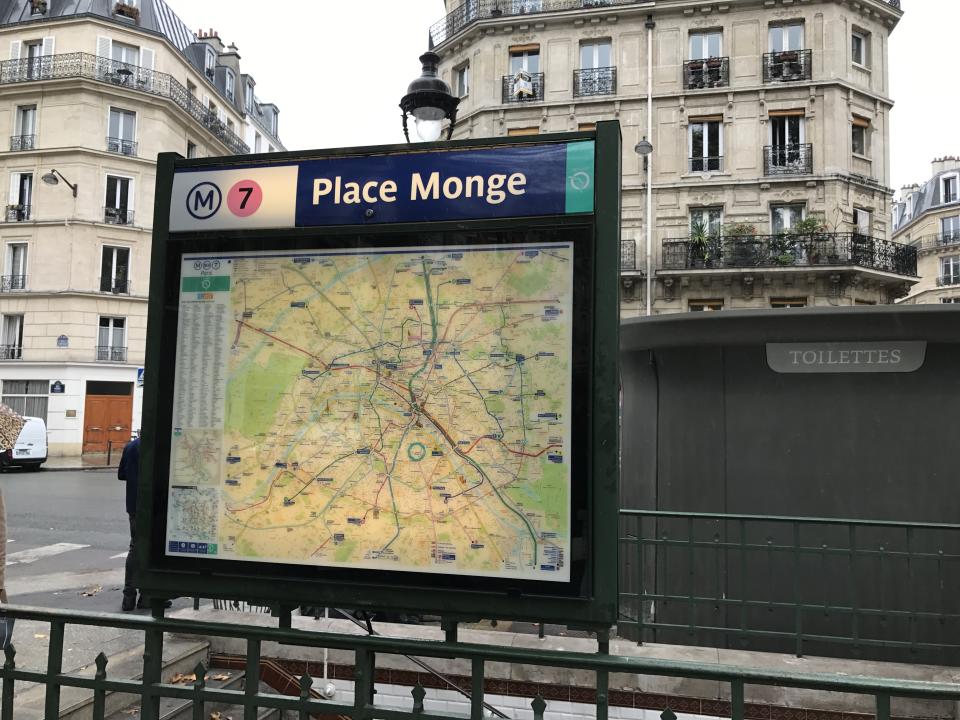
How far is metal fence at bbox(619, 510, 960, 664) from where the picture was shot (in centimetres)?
502

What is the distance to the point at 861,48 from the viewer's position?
87.2ft

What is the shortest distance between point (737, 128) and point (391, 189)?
25.9 meters

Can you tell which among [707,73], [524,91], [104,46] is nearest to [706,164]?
[707,73]

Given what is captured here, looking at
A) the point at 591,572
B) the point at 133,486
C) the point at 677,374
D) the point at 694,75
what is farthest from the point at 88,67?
the point at 591,572

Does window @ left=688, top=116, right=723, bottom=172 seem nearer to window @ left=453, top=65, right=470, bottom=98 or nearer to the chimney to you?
window @ left=453, top=65, right=470, bottom=98

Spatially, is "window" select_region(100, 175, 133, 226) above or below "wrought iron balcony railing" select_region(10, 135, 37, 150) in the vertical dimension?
below

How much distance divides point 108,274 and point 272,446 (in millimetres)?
31766

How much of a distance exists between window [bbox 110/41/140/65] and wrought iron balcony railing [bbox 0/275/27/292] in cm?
1015

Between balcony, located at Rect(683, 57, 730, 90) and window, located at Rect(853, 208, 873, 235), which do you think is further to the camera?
balcony, located at Rect(683, 57, 730, 90)

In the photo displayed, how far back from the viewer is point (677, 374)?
6332 millimetres

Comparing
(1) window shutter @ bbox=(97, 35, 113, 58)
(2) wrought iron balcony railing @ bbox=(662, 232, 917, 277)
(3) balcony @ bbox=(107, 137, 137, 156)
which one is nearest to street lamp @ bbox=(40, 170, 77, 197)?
(3) balcony @ bbox=(107, 137, 137, 156)

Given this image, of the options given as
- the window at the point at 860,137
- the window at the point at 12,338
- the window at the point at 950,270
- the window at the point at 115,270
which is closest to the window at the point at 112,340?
the window at the point at 115,270

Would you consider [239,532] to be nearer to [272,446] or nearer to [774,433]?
[272,446]

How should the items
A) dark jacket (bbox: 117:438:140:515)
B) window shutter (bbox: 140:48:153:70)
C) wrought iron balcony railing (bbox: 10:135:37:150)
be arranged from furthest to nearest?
window shutter (bbox: 140:48:153:70)
wrought iron balcony railing (bbox: 10:135:37:150)
dark jacket (bbox: 117:438:140:515)
